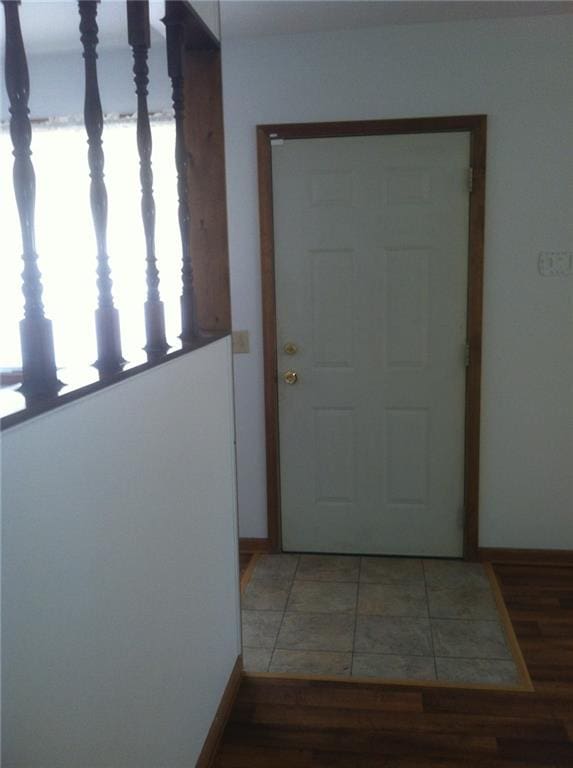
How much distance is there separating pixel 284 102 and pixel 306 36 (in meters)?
0.30

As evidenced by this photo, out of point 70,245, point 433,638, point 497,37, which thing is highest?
point 497,37

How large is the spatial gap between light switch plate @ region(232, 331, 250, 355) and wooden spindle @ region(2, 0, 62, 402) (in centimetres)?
219

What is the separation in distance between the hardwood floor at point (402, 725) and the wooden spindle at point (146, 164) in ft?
4.25

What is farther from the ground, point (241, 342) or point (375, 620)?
point (241, 342)

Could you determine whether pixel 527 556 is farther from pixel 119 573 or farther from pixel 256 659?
pixel 119 573

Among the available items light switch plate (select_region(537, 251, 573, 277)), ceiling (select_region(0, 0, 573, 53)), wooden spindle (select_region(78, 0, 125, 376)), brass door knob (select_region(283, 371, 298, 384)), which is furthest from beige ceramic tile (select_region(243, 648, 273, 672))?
ceiling (select_region(0, 0, 573, 53))

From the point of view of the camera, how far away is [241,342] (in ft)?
11.0

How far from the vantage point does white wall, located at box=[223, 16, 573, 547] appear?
9.86 feet

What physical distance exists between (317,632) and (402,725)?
623 millimetres

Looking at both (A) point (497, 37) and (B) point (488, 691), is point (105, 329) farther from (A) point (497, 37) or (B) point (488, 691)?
(A) point (497, 37)

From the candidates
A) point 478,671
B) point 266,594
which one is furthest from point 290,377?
point 478,671

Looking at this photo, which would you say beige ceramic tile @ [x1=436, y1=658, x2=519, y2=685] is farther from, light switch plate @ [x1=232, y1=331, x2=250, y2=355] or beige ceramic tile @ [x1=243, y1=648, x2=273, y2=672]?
light switch plate @ [x1=232, y1=331, x2=250, y2=355]

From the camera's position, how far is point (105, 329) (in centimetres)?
140

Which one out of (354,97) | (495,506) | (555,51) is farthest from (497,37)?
(495,506)
